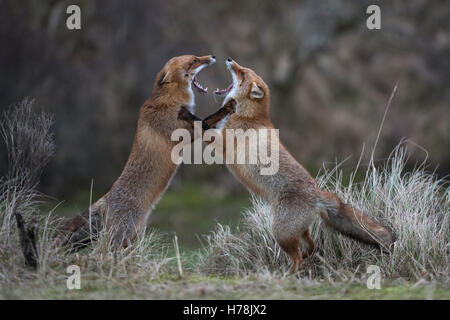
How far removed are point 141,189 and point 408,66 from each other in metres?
16.0

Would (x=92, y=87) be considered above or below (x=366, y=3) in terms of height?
below

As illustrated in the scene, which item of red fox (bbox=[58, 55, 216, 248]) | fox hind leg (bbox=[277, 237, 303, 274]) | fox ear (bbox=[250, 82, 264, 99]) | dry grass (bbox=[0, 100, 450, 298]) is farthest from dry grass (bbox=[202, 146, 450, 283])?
fox ear (bbox=[250, 82, 264, 99])

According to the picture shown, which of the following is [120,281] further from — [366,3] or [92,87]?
[366,3]

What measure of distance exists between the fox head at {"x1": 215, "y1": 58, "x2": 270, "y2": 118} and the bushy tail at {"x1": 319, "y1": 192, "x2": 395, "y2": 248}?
160 cm

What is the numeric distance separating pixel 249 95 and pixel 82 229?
2.88 meters

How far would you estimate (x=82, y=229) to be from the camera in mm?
7156

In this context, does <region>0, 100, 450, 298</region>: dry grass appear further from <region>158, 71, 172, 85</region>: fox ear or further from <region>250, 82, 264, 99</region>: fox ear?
<region>158, 71, 172, 85</region>: fox ear

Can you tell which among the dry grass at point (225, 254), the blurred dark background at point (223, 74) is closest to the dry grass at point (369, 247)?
the dry grass at point (225, 254)

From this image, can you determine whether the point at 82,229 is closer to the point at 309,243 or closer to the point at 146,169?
the point at 146,169

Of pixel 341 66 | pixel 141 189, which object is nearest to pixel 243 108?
pixel 141 189

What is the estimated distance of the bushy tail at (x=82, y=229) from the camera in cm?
700

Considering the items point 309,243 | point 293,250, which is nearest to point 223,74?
point 309,243

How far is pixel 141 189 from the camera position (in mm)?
7461

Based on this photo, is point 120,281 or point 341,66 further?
point 341,66
